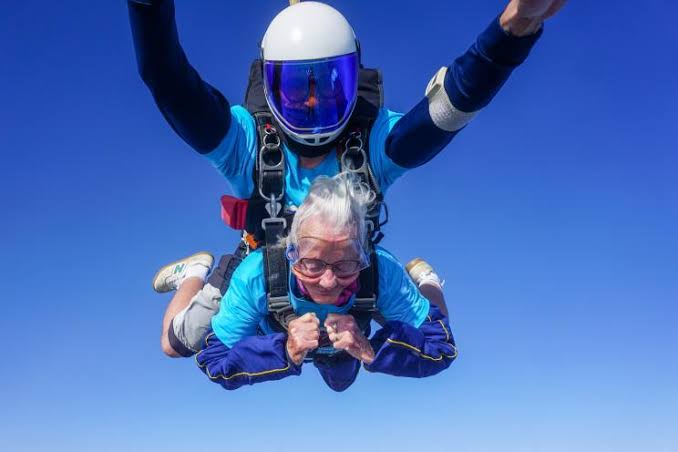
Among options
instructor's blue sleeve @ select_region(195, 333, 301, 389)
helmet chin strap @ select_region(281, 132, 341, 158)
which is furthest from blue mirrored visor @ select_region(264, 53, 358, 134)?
instructor's blue sleeve @ select_region(195, 333, 301, 389)

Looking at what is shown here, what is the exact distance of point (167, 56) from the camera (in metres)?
3.35

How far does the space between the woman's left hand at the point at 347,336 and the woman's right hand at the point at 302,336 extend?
0.26ft

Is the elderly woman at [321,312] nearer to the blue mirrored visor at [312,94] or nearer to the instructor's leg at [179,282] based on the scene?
the blue mirrored visor at [312,94]

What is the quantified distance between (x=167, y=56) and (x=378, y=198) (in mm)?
1586

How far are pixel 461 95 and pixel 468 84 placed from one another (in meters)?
→ 0.09

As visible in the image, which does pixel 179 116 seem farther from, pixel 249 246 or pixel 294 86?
pixel 249 246

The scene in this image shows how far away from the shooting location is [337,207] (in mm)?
3998

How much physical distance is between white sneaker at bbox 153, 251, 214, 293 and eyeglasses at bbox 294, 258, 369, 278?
7.80 feet

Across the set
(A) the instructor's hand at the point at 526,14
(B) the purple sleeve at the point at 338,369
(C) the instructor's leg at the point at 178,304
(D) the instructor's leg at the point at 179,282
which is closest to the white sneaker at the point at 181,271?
(D) the instructor's leg at the point at 179,282

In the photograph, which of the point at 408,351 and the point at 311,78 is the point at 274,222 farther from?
the point at 408,351

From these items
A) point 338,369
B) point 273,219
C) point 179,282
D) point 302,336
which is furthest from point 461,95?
point 179,282

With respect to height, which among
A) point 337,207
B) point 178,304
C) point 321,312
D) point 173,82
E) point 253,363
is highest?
point 173,82

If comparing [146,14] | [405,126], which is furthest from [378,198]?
[146,14]

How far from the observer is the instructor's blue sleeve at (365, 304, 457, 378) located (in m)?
4.13
